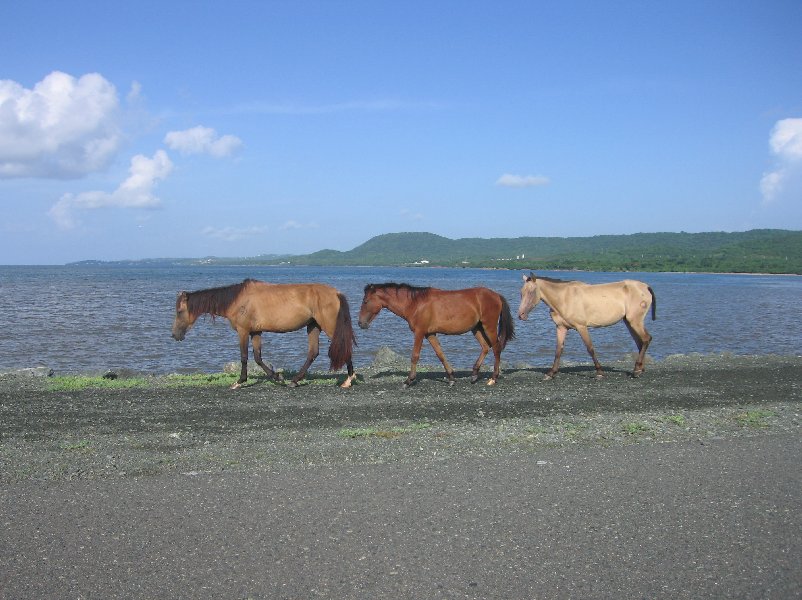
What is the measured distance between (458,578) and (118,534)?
2.95 metres

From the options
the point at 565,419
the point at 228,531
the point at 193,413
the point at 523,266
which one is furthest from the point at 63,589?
the point at 523,266

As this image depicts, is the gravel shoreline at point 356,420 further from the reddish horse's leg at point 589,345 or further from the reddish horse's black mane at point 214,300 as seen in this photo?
the reddish horse's black mane at point 214,300

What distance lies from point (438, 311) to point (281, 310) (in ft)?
10.4

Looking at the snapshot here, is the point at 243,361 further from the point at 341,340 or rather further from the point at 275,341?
the point at 275,341

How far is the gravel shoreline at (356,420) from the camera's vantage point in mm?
8406

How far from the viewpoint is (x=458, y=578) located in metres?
5.15

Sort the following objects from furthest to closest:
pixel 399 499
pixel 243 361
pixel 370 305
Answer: pixel 370 305, pixel 243 361, pixel 399 499

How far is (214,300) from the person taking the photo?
555 inches

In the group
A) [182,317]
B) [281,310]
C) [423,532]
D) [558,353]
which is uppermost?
[281,310]

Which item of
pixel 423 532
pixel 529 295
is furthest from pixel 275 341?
pixel 423 532

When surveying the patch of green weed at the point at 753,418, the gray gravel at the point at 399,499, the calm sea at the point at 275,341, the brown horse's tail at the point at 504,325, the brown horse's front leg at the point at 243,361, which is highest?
the brown horse's tail at the point at 504,325

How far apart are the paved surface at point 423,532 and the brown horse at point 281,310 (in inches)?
238

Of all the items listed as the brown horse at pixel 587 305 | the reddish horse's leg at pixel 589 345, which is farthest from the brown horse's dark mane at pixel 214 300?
the reddish horse's leg at pixel 589 345

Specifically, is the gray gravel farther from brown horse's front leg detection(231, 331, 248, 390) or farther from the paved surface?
brown horse's front leg detection(231, 331, 248, 390)
